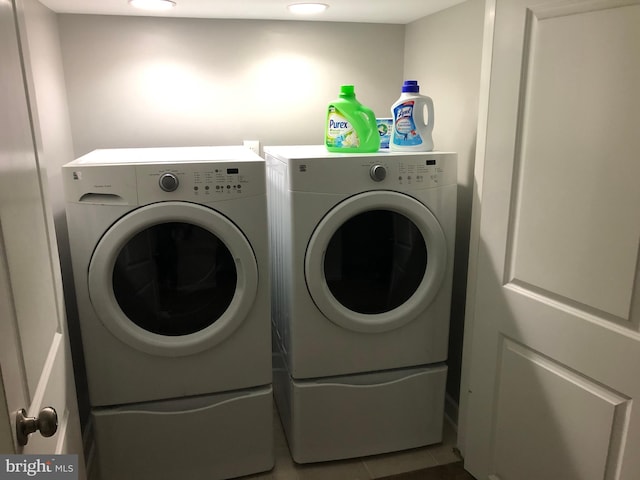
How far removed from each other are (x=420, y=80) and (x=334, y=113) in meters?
0.68

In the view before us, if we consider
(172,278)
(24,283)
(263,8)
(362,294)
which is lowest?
(362,294)

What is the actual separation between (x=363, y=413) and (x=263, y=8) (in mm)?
1583

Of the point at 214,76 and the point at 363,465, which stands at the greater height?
the point at 214,76

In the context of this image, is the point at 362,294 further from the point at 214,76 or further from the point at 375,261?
the point at 214,76

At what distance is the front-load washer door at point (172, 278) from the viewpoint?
150 centimetres

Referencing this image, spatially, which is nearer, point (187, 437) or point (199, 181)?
point (199, 181)

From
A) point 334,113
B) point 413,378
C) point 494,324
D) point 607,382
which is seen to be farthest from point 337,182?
point 607,382

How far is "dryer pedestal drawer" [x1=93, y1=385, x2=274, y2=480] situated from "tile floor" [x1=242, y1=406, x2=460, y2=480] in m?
0.12

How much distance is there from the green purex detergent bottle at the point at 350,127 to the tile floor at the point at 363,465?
1.16 m

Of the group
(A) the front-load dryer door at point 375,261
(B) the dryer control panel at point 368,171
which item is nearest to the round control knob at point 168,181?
(B) the dryer control panel at point 368,171

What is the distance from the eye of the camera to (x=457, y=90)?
1.97 meters

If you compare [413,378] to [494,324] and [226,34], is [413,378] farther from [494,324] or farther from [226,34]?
[226,34]

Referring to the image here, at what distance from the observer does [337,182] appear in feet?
5.32

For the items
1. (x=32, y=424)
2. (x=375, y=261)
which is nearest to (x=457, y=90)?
(x=375, y=261)
